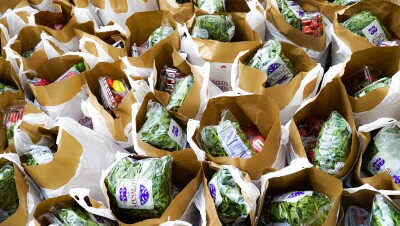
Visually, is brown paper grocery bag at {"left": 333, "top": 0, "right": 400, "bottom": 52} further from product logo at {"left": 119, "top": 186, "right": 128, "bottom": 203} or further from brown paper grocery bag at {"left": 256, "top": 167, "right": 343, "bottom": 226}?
product logo at {"left": 119, "top": 186, "right": 128, "bottom": 203}

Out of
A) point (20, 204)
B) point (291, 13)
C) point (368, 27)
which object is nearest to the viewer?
point (20, 204)

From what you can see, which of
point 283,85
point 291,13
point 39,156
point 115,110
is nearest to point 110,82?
point 115,110

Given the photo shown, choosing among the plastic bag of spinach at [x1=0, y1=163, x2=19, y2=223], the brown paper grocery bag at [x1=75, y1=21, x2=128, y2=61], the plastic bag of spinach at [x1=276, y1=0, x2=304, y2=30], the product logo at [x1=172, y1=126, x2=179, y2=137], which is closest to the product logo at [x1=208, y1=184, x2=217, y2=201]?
Answer: the product logo at [x1=172, y1=126, x2=179, y2=137]

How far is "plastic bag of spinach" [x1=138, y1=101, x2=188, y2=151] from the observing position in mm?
1369

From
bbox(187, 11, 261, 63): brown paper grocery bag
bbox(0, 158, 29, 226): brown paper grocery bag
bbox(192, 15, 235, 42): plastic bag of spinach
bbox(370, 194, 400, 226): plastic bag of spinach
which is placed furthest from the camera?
bbox(192, 15, 235, 42): plastic bag of spinach

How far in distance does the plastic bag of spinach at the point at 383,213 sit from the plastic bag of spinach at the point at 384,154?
13 cm

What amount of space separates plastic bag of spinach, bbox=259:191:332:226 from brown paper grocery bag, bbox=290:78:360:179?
6.5 inches

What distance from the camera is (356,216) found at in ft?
4.06

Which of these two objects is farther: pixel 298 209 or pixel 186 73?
pixel 186 73

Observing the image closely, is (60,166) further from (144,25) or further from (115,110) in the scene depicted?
(144,25)

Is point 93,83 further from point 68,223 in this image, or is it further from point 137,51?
point 68,223

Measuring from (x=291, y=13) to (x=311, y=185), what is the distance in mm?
846

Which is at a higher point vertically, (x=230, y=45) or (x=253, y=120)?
(x=230, y=45)

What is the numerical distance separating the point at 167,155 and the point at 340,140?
0.55 metres
